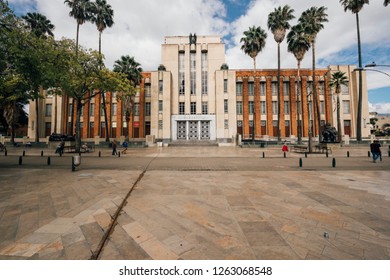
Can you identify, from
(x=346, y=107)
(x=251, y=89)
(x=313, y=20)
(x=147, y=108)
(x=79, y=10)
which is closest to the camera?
(x=313, y=20)

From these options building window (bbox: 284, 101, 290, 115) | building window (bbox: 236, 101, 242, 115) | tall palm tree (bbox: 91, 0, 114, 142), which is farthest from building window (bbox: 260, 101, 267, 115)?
tall palm tree (bbox: 91, 0, 114, 142)

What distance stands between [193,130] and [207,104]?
256 inches

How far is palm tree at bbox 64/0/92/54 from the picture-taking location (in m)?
28.4

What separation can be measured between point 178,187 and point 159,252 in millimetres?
3936

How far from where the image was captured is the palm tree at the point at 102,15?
98.2ft

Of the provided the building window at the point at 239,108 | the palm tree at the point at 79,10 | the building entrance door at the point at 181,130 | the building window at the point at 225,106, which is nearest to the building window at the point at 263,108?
the building window at the point at 239,108

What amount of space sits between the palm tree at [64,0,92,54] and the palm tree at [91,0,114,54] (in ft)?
3.00

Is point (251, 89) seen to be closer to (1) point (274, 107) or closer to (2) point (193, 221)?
(1) point (274, 107)

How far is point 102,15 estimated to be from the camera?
30531 mm

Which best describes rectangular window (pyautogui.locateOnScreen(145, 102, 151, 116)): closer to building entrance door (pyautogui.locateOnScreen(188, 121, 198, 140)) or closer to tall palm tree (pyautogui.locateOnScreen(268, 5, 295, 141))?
building entrance door (pyautogui.locateOnScreen(188, 121, 198, 140))

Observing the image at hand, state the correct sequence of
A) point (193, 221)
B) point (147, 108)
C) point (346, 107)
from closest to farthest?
point (193, 221)
point (346, 107)
point (147, 108)

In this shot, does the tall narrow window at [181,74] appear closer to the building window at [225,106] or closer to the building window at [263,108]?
the building window at [225,106]

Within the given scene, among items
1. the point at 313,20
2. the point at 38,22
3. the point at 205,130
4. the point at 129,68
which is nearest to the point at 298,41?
the point at 313,20
